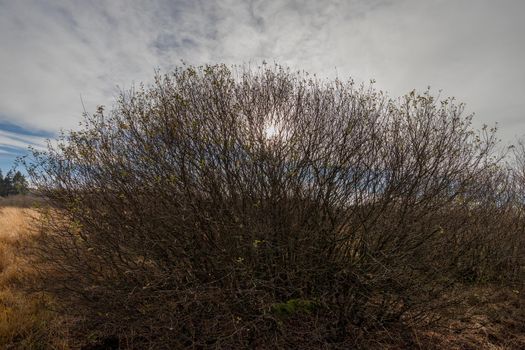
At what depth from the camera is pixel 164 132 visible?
15.4 ft

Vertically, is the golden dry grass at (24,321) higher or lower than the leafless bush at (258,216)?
lower

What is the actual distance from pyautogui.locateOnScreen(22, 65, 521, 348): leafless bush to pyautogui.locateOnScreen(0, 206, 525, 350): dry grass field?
1.41 ft

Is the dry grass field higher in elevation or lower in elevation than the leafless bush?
lower

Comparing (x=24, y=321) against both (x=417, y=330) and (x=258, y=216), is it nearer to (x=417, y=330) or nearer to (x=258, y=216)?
(x=258, y=216)

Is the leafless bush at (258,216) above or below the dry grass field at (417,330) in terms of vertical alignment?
above

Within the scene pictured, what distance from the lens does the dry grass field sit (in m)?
4.97

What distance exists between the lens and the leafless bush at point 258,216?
4449 millimetres

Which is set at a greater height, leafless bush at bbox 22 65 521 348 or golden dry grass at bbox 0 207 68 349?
leafless bush at bbox 22 65 521 348

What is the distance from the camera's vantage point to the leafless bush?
4449 mm

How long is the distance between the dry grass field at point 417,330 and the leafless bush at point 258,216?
43 cm

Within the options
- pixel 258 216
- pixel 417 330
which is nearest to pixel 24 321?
pixel 258 216

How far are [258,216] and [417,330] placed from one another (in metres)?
3.12

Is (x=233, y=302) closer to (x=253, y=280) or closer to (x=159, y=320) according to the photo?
(x=253, y=280)

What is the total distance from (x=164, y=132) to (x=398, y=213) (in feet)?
11.9
